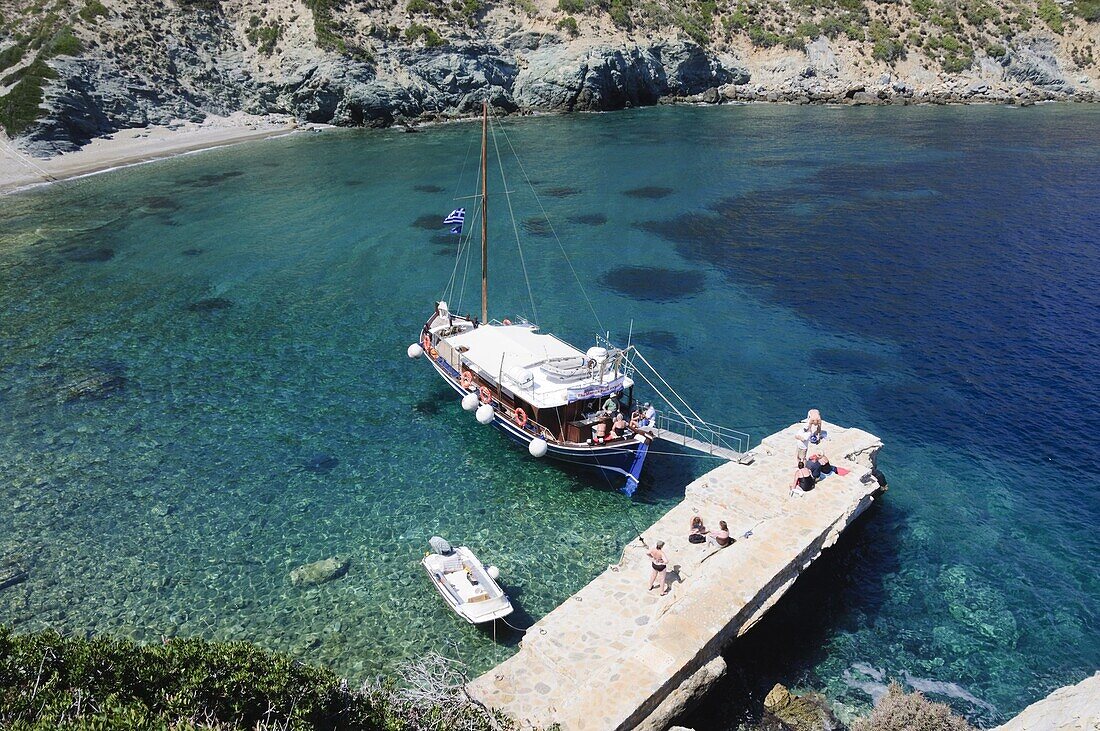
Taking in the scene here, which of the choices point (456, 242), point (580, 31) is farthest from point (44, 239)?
point (580, 31)

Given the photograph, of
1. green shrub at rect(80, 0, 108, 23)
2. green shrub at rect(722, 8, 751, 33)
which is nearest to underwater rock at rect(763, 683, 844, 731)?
green shrub at rect(80, 0, 108, 23)

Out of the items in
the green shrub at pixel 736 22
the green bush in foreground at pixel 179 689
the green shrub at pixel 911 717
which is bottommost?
the green shrub at pixel 911 717

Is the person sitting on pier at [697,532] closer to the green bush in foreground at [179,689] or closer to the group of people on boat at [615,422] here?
the group of people on boat at [615,422]

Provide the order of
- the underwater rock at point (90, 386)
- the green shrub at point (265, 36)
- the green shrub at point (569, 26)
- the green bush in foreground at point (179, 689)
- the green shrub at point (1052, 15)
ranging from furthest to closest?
the green shrub at point (1052, 15) < the green shrub at point (569, 26) < the green shrub at point (265, 36) < the underwater rock at point (90, 386) < the green bush in foreground at point (179, 689)

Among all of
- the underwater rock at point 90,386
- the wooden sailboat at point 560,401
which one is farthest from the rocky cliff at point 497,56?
the wooden sailboat at point 560,401

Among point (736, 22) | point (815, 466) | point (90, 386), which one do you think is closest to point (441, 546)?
point (815, 466)

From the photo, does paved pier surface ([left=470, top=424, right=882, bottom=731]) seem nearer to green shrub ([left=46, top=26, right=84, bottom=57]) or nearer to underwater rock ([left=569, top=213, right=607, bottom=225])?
underwater rock ([left=569, top=213, right=607, bottom=225])
